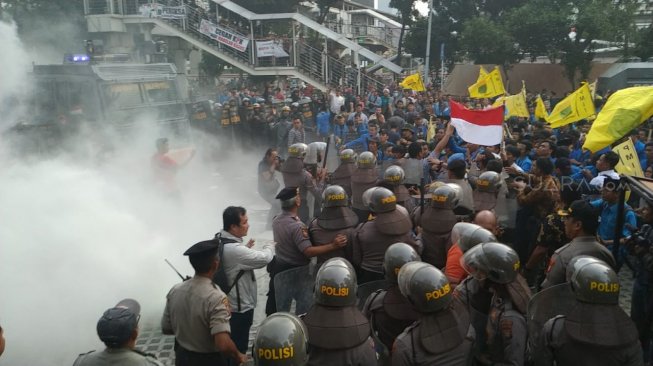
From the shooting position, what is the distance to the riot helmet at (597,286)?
9.84 ft

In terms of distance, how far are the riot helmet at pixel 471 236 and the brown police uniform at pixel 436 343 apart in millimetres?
950

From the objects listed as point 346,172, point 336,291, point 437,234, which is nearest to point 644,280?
point 437,234

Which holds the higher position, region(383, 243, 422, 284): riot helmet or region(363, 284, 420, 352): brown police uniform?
region(383, 243, 422, 284): riot helmet

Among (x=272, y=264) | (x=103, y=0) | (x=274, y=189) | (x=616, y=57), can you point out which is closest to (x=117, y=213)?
(x=274, y=189)

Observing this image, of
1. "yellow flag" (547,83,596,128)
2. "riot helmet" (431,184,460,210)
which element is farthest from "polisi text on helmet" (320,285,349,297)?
"yellow flag" (547,83,596,128)

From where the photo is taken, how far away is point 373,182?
745 centimetres

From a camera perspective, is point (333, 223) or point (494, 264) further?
point (333, 223)

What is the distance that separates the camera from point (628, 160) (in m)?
6.64

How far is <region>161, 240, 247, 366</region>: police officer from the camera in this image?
3.51 m

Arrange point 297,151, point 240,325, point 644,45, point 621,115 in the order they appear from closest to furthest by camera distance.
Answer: point 240,325 → point 621,115 → point 297,151 → point 644,45

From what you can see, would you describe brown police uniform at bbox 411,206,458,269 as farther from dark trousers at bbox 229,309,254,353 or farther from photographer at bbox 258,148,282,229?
photographer at bbox 258,148,282,229

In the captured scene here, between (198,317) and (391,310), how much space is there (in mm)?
1247

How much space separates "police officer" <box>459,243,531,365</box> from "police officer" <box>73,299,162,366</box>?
1.95m

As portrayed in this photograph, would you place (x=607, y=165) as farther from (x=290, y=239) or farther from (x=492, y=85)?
(x=492, y=85)
